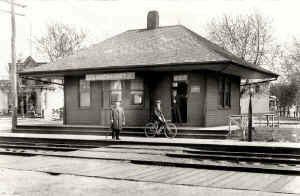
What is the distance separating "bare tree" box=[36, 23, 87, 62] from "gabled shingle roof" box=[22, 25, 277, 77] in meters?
24.5

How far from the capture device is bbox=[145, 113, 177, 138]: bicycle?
17125 millimetres

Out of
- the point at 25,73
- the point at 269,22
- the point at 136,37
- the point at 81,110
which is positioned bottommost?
the point at 81,110

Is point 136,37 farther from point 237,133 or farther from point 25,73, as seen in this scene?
point 237,133

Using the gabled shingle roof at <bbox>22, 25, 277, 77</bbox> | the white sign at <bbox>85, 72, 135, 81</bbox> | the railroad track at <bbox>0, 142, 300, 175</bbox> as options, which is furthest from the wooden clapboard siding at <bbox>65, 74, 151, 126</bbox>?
the railroad track at <bbox>0, 142, 300, 175</bbox>

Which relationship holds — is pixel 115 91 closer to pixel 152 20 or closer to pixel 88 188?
pixel 152 20

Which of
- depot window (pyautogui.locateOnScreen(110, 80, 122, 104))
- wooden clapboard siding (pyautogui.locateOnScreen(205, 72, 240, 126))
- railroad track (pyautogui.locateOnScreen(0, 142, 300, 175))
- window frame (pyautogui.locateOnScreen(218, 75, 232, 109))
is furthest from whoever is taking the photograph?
window frame (pyautogui.locateOnScreen(218, 75, 232, 109))

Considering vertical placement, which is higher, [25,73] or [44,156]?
[25,73]

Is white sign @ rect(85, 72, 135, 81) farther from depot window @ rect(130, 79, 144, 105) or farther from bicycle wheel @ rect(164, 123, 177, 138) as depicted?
bicycle wheel @ rect(164, 123, 177, 138)

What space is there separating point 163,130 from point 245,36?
85.6 feet

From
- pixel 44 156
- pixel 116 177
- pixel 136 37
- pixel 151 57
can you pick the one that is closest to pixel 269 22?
pixel 136 37

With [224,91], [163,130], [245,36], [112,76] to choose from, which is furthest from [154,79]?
[245,36]

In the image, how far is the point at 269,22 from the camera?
4044cm

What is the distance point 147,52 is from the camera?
68.9 ft

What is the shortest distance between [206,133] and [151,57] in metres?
4.85
